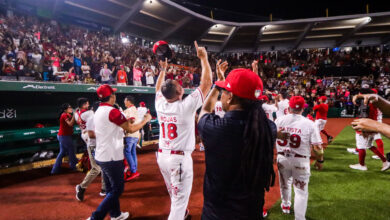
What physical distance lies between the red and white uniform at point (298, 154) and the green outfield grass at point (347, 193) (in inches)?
31.0

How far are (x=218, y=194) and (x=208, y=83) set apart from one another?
1.36 meters

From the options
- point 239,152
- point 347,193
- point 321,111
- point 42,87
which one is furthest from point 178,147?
point 321,111

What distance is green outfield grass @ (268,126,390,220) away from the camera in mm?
3686

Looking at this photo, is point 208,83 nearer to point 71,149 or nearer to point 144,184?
point 144,184

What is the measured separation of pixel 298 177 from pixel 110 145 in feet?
9.63

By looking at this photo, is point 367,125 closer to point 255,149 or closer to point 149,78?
point 255,149

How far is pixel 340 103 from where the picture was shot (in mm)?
18703

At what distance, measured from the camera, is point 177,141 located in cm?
280

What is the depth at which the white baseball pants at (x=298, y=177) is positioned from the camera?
3.08 meters

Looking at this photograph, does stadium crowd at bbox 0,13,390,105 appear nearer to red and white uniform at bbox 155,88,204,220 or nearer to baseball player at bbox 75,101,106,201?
red and white uniform at bbox 155,88,204,220

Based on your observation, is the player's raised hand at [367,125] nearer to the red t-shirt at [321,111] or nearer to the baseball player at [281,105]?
the baseball player at [281,105]

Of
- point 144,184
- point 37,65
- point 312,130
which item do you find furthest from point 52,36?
point 312,130

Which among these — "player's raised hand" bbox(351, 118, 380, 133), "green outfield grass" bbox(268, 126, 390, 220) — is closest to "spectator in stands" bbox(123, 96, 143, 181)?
"green outfield grass" bbox(268, 126, 390, 220)

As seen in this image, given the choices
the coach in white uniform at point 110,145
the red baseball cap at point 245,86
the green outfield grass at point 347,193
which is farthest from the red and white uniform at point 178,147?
the green outfield grass at point 347,193
